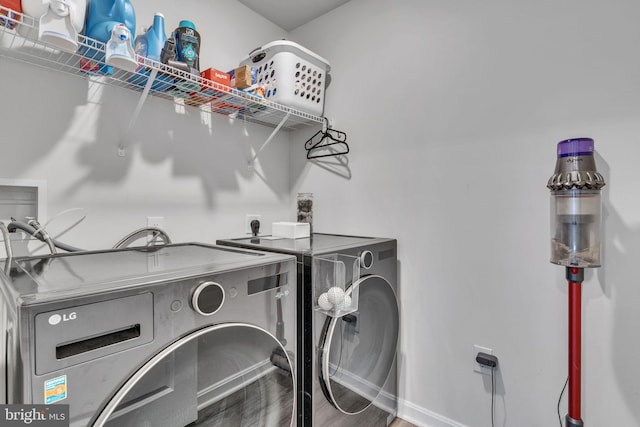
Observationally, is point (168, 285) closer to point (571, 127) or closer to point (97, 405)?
point (97, 405)

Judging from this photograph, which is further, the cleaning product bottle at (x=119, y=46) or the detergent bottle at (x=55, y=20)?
the cleaning product bottle at (x=119, y=46)

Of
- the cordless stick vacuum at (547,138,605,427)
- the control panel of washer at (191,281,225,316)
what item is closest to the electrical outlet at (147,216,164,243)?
the control panel of washer at (191,281,225,316)

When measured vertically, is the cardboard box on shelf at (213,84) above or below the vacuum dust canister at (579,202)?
above

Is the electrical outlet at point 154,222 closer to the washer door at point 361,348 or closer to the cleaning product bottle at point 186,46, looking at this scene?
the cleaning product bottle at point 186,46

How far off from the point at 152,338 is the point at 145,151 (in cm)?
105

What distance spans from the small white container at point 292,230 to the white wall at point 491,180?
302 millimetres

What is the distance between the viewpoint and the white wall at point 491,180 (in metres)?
1.20

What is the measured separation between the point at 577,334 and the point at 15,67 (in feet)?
7.34

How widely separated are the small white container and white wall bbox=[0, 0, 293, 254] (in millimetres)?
267


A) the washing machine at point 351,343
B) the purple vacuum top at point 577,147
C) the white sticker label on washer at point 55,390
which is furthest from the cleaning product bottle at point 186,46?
the purple vacuum top at point 577,147

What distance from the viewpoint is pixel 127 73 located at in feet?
4.19

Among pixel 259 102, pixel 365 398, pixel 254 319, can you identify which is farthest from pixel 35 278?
pixel 365 398

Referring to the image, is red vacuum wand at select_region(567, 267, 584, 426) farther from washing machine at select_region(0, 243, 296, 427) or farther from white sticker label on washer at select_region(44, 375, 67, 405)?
white sticker label on washer at select_region(44, 375, 67, 405)

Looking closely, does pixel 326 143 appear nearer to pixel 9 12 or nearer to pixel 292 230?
pixel 292 230
